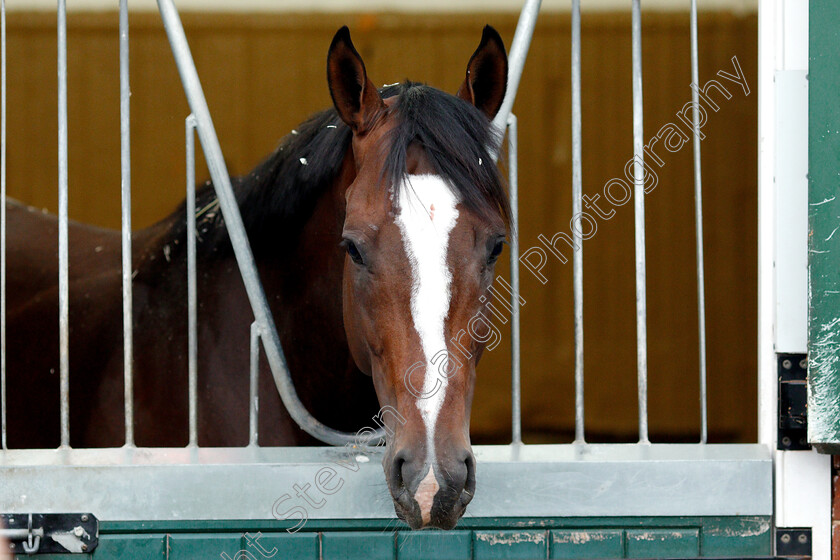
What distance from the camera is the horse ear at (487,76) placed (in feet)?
5.62

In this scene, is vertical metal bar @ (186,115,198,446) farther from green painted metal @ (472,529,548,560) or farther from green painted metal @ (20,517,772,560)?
green painted metal @ (472,529,548,560)

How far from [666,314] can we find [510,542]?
3824 millimetres

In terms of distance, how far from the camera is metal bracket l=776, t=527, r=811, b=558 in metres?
1.82

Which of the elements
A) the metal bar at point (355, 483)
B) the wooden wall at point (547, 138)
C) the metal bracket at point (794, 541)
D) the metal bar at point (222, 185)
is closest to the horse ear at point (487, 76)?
the metal bar at point (222, 185)

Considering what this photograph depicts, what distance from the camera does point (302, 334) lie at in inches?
81.0

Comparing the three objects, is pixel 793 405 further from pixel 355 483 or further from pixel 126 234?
pixel 126 234

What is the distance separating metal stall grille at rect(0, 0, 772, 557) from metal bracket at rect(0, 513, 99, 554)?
19 millimetres

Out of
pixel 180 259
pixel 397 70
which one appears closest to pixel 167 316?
pixel 180 259

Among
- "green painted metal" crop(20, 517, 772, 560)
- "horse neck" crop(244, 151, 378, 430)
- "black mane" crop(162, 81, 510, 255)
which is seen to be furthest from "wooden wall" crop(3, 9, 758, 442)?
"green painted metal" crop(20, 517, 772, 560)

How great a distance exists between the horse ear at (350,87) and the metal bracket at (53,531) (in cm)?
103

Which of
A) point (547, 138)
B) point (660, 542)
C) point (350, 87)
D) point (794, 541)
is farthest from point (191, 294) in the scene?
point (547, 138)

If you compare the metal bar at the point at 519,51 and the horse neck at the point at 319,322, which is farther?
the horse neck at the point at 319,322

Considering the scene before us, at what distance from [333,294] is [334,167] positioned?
312 mm

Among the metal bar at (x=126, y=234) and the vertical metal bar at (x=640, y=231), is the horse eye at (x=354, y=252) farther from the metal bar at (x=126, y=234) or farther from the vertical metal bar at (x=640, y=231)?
the vertical metal bar at (x=640, y=231)
